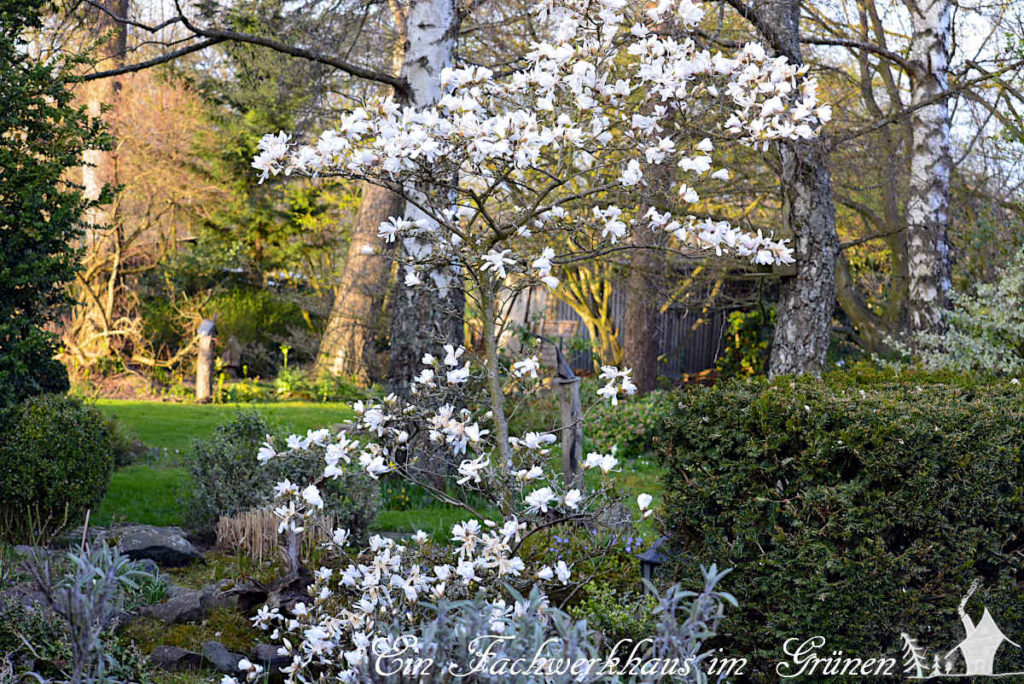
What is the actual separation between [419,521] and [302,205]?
11.3m

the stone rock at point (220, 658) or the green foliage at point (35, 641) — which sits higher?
the green foliage at point (35, 641)

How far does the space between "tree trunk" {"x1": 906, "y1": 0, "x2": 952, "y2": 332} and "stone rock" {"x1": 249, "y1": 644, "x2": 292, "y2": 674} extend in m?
6.30

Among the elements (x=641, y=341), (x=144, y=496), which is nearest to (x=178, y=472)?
(x=144, y=496)

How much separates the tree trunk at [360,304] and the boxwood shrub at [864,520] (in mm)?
8672

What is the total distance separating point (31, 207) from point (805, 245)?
572 centimetres

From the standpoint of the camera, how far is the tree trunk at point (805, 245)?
713 cm

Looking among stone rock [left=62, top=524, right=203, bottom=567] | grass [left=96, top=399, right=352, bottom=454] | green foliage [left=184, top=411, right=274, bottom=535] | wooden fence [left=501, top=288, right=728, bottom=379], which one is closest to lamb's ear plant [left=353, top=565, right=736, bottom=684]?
stone rock [left=62, top=524, right=203, bottom=567]

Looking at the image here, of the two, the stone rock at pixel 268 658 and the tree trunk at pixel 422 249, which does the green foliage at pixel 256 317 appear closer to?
the tree trunk at pixel 422 249

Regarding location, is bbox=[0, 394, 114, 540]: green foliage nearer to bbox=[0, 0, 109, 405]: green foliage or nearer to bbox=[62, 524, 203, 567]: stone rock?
bbox=[62, 524, 203, 567]: stone rock

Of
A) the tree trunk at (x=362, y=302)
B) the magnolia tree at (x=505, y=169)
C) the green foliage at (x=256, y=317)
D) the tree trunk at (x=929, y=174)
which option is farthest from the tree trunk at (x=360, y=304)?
the magnolia tree at (x=505, y=169)

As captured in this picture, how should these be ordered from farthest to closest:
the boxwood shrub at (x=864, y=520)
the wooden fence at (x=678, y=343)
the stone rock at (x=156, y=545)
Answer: the wooden fence at (x=678, y=343), the stone rock at (x=156, y=545), the boxwood shrub at (x=864, y=520)

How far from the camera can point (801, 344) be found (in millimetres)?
7195

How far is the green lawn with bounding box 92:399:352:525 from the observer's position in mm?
6258

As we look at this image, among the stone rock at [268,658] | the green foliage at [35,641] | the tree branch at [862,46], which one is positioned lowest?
the stone rock at [268,658]
